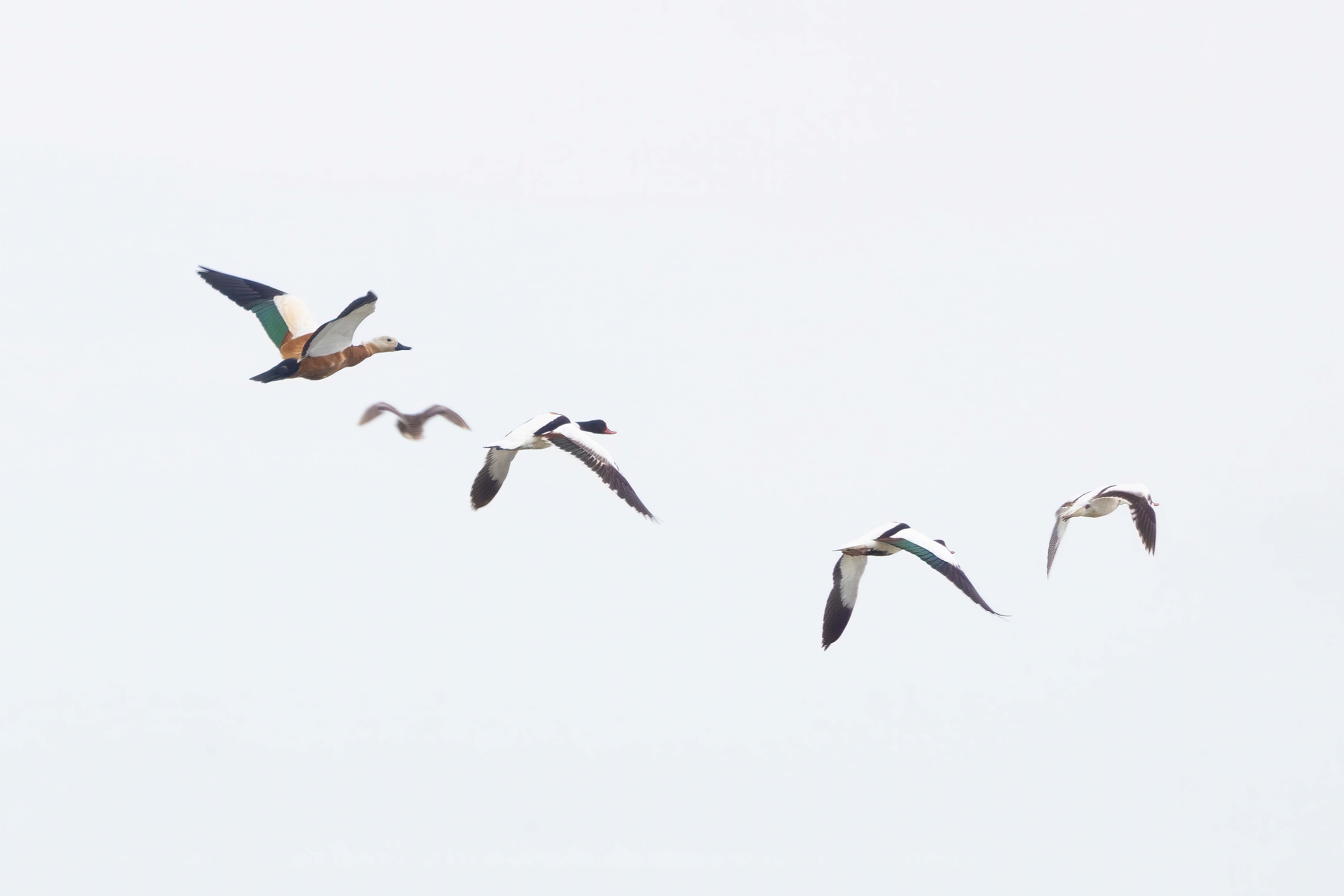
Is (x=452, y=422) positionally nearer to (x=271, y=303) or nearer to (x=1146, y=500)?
(x=271, y=303)

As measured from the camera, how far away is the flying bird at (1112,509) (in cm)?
3544

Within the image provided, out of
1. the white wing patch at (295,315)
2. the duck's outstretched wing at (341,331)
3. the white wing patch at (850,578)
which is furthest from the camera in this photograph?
the white wing patch at (850,578)

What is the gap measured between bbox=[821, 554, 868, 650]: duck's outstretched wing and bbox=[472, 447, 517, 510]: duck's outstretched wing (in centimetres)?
568

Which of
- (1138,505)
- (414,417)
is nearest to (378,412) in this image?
(414,417)

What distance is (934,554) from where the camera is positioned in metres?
32.1

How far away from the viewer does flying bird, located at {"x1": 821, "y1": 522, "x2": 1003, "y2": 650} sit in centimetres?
3161

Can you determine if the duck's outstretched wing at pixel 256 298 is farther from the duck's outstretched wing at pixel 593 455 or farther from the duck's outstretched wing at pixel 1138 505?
the duck's outstretched wing at pixel 1138 505

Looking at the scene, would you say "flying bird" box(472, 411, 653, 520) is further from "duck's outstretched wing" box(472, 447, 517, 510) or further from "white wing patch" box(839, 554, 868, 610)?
"white wing patch" box(839, 554, 868, 610)

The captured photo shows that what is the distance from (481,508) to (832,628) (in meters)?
6.09

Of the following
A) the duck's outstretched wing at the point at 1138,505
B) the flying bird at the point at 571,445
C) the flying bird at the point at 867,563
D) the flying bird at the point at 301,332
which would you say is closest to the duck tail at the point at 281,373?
the flying bird at the point at 301,332

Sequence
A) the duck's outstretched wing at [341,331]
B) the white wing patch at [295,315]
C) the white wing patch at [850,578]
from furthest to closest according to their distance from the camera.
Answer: the white wing patch at [850,578] → the white wing patch at [295,315] → the duck's outstretched wing at [341,331]

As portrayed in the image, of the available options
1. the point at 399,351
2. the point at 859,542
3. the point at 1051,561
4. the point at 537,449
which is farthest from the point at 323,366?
the point at 1051,561

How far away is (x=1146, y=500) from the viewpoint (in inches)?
1411

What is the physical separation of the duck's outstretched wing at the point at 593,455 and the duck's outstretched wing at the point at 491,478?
3101 millimetres
